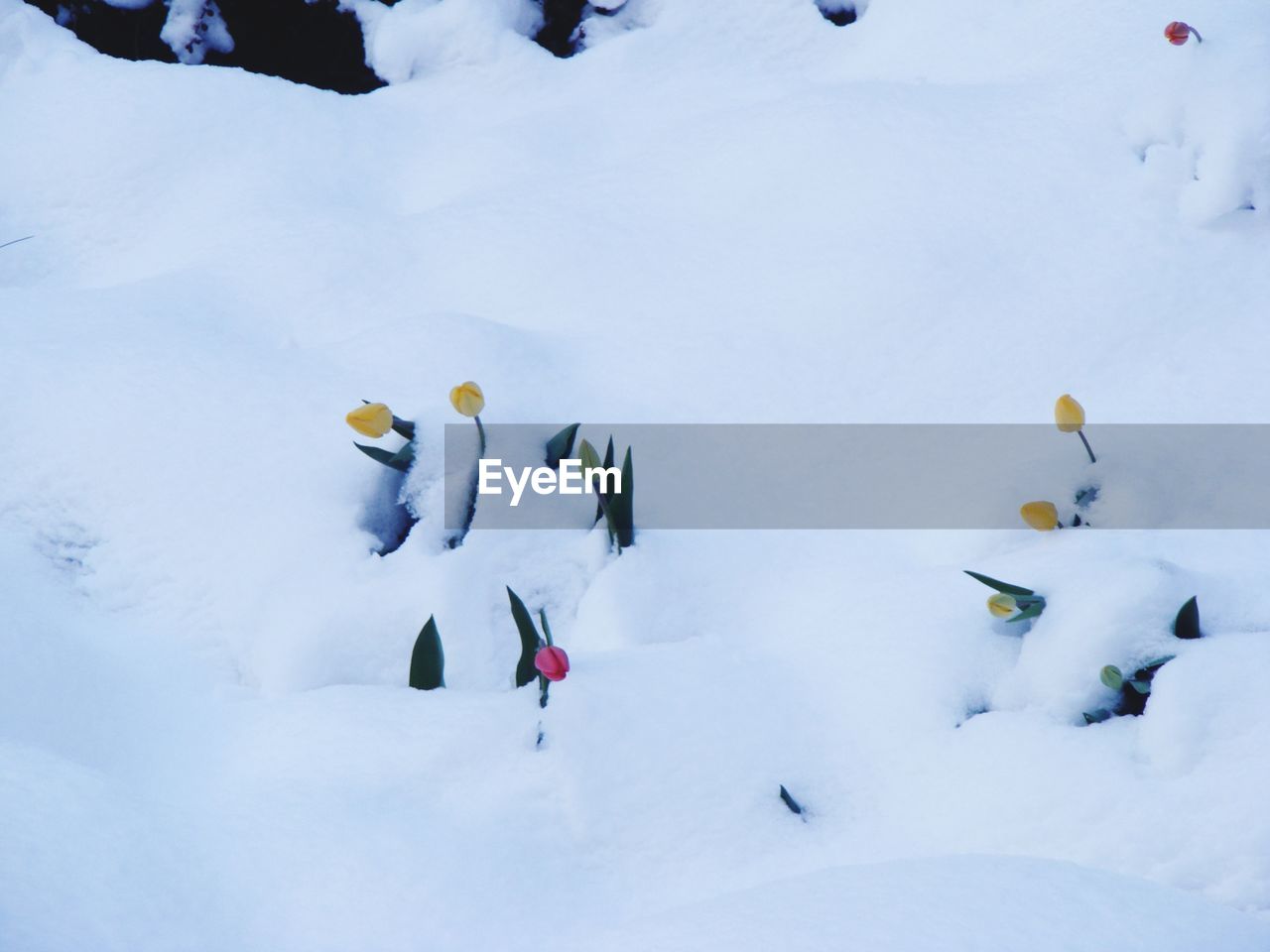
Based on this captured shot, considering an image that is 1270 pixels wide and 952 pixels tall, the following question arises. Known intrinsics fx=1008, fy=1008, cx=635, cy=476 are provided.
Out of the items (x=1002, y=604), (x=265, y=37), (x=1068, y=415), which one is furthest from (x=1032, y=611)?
(x=265, y=37)

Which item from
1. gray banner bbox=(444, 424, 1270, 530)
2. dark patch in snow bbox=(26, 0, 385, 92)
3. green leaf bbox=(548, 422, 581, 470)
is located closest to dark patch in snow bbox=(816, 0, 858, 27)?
dark patch in snow bbox=(26, 0, 385, 92)

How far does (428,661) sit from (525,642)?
14cm

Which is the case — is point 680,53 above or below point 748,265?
above

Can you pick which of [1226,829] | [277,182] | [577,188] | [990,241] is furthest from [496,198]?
[1226,829]

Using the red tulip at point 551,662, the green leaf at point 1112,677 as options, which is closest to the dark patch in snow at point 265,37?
the red tulip at point 551,662

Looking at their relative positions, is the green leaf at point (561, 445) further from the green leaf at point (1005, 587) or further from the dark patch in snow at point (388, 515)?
the green leaf at point (1005, 587)

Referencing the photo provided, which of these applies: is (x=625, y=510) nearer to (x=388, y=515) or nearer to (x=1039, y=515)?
(x=388, y=515)

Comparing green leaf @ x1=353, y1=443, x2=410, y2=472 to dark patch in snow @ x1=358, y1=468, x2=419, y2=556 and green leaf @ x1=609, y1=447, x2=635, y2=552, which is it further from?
green leaf @ x1=609, y1=447, x2=635, y2=552

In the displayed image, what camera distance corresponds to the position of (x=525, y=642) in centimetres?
120

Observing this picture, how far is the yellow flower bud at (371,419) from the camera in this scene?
1343 millimetres

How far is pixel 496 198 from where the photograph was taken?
2039 mm

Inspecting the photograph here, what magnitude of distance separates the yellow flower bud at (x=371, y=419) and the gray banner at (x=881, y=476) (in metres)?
0.15

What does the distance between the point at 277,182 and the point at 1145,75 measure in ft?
5.59

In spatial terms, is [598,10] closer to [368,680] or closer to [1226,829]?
[368,680]
